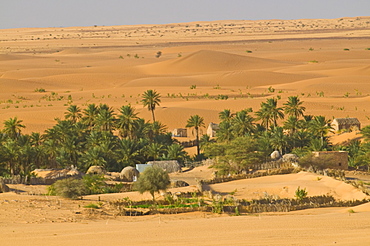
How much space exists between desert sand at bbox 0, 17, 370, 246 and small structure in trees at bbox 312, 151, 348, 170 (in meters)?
4.38

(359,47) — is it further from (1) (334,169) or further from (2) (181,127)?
(1) (334,169)

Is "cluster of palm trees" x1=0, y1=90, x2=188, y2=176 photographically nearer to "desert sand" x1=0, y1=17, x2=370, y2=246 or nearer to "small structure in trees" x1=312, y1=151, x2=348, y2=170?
"desert sand" x1=0, y1=17, x2=370, y2=246

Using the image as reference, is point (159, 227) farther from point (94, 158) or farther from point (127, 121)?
point (127, 121)

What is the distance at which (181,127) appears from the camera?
5934 cm

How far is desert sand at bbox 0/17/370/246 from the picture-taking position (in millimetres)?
16875

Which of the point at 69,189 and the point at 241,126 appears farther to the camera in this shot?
the point at 241,126

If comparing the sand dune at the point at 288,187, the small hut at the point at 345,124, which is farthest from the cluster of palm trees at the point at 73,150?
the small hut at the point at 345,124

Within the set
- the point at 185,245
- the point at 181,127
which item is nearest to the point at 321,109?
the point at 181,127

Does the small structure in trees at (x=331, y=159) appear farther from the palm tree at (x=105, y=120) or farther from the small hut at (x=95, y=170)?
the palm tree at (x=105, y=120)

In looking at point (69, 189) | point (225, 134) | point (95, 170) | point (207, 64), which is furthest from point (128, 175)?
point (207, 64)

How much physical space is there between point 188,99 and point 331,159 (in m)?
37.2

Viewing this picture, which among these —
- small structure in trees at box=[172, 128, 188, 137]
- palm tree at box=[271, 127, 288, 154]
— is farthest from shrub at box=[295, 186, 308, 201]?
small structure in trees at box=[172, 128, 188, 137]

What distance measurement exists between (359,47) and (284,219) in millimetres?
128177

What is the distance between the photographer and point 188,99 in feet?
242
